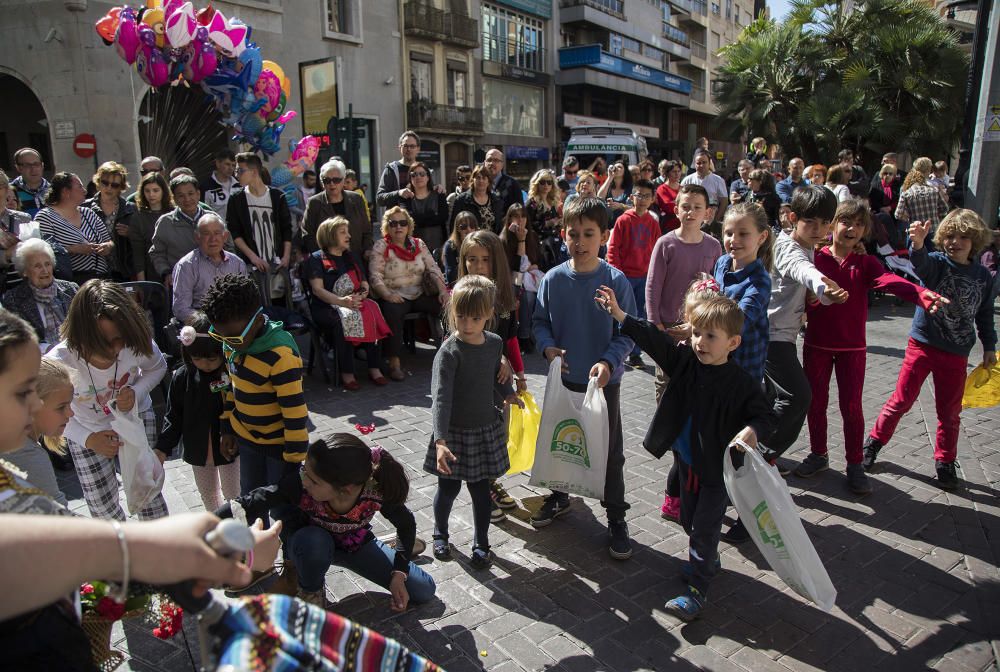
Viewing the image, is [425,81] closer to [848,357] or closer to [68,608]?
[848,357]

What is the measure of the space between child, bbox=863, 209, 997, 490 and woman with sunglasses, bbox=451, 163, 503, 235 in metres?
4.61

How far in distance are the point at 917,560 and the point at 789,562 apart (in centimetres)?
119

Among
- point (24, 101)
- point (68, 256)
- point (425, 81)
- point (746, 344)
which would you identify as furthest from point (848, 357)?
point (425, 81)

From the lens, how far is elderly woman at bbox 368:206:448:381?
22.7 ft

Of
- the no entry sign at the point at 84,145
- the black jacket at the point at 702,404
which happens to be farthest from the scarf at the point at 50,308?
the no entry sign at the point at 84,145

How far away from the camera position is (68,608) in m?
1.44

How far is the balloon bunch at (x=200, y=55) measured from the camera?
7.63 metres

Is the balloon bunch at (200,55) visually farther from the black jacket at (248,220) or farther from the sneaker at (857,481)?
the sneaker at (857,481)

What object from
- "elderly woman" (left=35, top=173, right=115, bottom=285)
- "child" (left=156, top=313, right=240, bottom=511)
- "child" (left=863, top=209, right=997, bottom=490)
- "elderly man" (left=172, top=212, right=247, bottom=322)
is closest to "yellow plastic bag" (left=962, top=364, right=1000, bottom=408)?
"child" (left=863, top=209, right=997, bottom=490)

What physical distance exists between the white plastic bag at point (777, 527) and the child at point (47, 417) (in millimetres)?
2645

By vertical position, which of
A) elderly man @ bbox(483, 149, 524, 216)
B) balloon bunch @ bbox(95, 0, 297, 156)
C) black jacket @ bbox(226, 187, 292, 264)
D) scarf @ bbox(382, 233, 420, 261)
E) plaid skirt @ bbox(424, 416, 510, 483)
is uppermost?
balloon bunch @ bbox(95, 0, 297, 156)

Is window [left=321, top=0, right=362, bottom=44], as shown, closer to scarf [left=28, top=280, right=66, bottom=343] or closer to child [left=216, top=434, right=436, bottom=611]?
scarf [left=28, top=280, right=66, bottom=343]

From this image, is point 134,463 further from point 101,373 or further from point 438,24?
point 438,24

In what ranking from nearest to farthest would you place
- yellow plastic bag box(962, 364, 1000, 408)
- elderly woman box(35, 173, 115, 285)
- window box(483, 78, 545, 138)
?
yellow plastic bag box(962, 364, 1000, 408) → elderly woman box(35, 173, 115, 285) → window box(483, 78, 545, 138)
